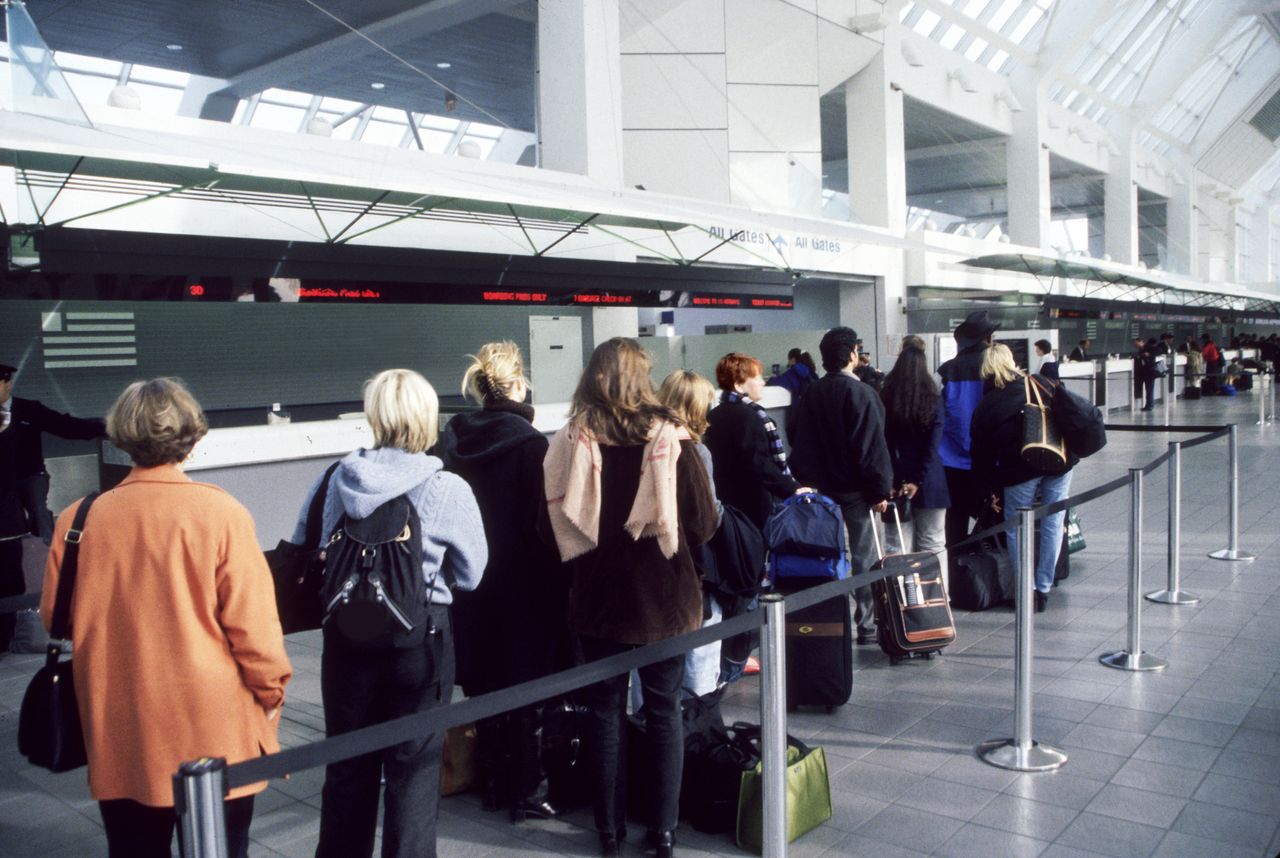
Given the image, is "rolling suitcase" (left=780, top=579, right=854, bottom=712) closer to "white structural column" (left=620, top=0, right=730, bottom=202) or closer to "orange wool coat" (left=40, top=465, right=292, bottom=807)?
"orange wool coat" (left=40, top=465, right=292, bottom=807)

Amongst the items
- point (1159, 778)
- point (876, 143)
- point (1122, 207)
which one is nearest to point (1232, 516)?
point (1159, 778)

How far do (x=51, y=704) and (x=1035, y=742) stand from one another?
375cm

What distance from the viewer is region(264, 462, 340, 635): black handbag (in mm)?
3340

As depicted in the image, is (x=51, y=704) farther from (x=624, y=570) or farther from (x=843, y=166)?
(x=843, y=166)

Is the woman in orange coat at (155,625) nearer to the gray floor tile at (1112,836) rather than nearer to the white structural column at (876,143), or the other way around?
the gray floor tile at (1112,836)

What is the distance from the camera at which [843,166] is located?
37.8 meters

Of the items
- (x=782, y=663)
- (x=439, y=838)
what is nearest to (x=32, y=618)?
(x=439, y=838)

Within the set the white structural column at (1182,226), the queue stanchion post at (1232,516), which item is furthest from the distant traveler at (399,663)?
the white structural column at (1182,226)

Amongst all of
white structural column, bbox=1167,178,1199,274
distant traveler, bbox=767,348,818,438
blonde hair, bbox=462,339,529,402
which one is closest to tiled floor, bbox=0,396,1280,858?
blonde hair, bbox=462,339,529,402

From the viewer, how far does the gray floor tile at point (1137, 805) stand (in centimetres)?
390

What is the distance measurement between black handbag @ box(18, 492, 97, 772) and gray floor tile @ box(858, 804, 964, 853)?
2595 millimetres

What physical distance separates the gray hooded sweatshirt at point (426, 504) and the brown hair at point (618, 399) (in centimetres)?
53

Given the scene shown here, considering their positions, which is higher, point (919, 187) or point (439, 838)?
point (919, 187)

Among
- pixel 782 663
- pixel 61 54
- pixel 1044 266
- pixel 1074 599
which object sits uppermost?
pixel 61 54
